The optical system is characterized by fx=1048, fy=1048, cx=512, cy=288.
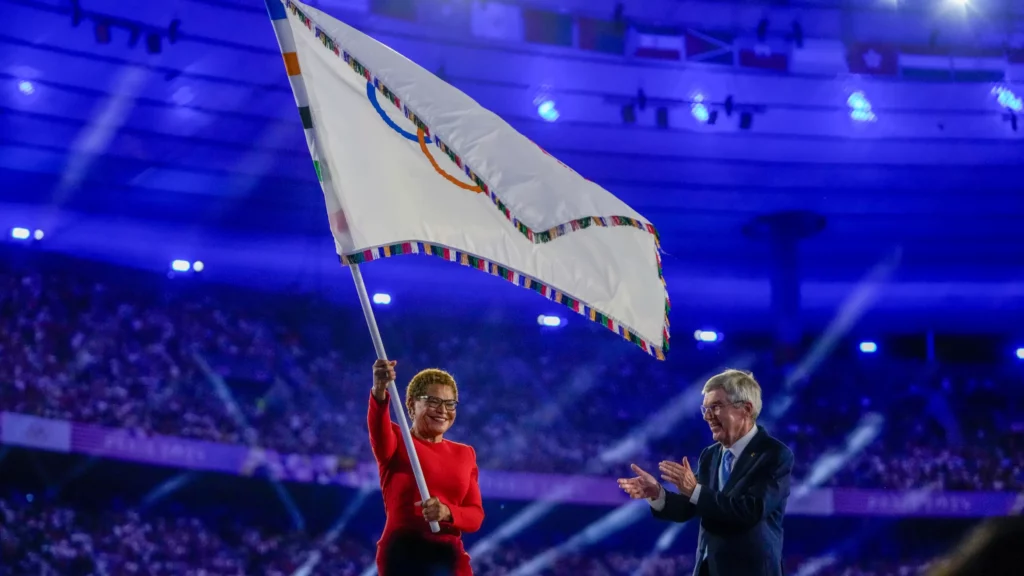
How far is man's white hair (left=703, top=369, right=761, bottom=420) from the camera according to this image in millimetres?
3986

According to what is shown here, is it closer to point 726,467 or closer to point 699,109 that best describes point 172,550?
point 699,109

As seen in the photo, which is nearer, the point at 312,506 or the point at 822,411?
the point at 312,506

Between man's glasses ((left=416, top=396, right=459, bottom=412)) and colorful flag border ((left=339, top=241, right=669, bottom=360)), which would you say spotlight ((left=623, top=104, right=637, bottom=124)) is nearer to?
colorful flag border ((left=339, top=241, right=669, bottom=360))

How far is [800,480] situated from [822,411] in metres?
2.34

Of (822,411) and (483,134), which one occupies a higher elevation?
(483,134)

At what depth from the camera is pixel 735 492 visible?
397 cm

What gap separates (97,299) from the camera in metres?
18.1

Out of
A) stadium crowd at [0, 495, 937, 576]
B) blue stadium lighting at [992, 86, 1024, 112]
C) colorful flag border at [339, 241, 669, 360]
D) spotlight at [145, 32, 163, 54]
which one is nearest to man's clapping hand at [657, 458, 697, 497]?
colorful flag border at [339, 241, 669, 360]

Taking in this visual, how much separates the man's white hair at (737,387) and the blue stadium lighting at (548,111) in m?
16.0

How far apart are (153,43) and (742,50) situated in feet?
35.3

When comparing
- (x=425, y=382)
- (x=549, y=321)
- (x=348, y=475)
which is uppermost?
(x=425, y=382)

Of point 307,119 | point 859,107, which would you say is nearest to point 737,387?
point 307,119

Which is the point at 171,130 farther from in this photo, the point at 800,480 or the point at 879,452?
the point at 879,452

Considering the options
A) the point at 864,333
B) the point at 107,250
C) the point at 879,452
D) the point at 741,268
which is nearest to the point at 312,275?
the point at 107,250
